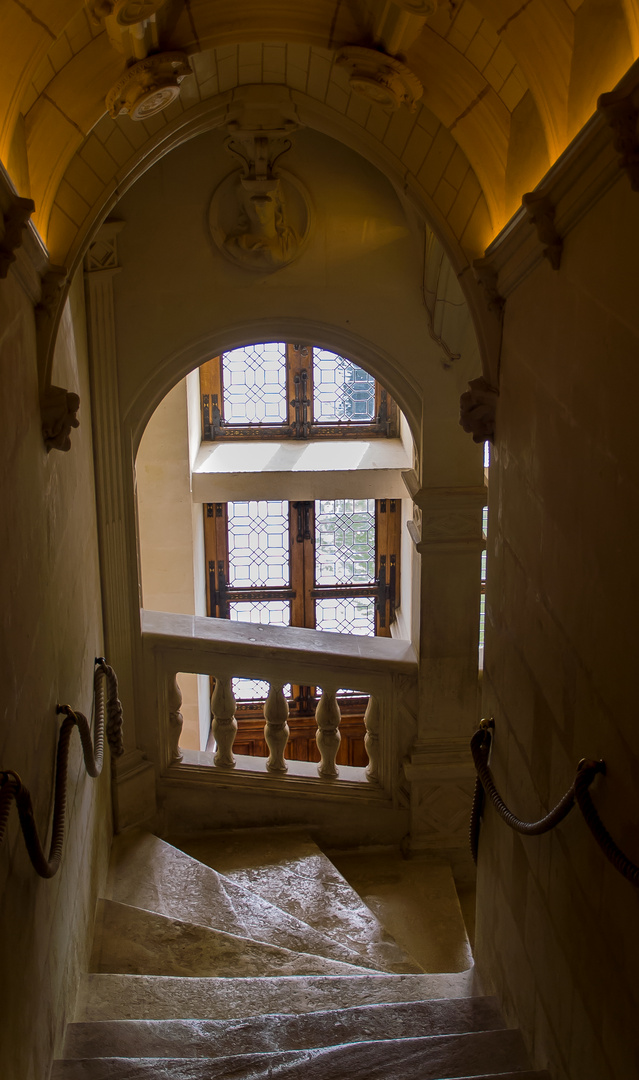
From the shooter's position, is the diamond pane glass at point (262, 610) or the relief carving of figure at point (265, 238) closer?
the relief carving of figure at point (265, 238)

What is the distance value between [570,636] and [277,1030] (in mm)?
1423

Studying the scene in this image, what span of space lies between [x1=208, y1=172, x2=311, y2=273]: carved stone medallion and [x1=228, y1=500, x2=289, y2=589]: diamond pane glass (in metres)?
3.90

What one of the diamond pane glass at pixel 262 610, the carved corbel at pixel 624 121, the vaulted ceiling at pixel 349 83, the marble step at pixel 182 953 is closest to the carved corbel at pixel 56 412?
the vaulted ceiling at pixel 349 83

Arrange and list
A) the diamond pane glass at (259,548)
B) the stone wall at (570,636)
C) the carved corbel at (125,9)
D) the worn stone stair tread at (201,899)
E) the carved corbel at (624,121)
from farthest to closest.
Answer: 1. the diamond pane glass at (259,548)
2. the worn stone stair tread at (201,899)
3. the carved corbel at (125,9)
4. the stone wall at (570,636)
5. the carved corbel at (624,121)

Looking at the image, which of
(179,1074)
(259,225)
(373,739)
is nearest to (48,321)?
(259,225)

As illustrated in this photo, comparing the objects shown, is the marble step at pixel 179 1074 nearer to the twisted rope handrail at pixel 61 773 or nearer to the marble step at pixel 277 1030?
the marble step at pixel 277 1030

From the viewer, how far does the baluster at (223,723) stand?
14.7 ft

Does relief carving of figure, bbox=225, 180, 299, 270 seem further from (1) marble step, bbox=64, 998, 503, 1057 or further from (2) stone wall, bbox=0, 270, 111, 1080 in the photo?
(1) marble step, bbox=64, 998, 503, 1057

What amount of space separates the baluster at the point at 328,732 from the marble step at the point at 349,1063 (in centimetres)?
223

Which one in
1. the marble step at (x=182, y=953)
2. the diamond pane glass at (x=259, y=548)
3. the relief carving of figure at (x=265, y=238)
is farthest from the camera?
the diamond pane glass at (x=259, y=548)

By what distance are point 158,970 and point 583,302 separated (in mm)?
2694

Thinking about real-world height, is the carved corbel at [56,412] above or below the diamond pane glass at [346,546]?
above

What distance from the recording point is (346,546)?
Answer: 779 centimetres

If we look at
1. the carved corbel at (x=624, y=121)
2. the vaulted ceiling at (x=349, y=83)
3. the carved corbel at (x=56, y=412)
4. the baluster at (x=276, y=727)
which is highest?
the vaulted ceiling at (x=349, y=83)
